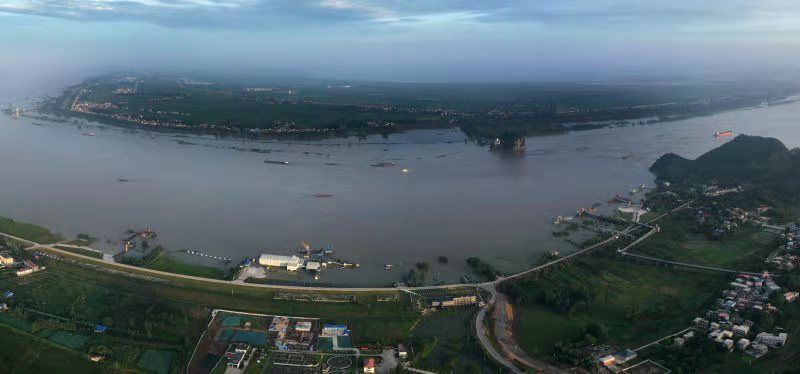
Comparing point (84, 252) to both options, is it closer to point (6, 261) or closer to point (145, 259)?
point (6, 261)

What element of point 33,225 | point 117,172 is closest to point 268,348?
point 33,225

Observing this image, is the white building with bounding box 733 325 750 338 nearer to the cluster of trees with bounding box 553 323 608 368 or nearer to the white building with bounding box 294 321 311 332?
the cluster of trees with bounding box 553 323 608 368

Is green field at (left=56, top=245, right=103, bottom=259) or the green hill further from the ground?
the green hill

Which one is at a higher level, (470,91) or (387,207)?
(470,91)

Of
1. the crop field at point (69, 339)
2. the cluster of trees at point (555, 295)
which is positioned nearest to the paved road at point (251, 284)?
the cluster of trees at point (555, 295)

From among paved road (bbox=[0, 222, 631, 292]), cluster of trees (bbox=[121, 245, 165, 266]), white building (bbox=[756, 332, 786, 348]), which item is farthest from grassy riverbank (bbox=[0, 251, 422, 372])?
white building (bbox=[756, 332, 786, 348])

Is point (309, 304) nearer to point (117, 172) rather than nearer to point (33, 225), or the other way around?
point (33, 225)
